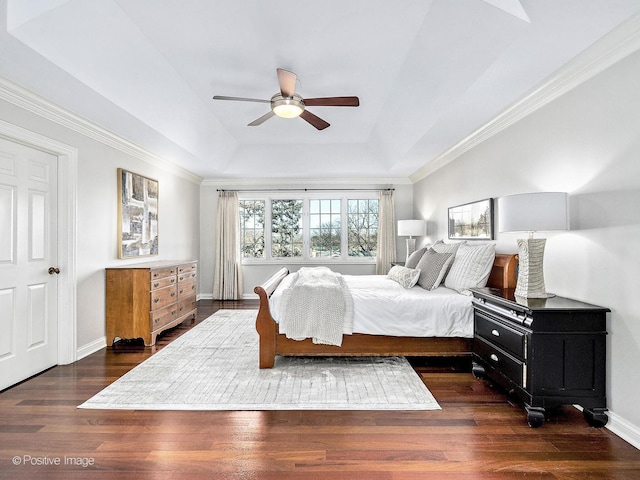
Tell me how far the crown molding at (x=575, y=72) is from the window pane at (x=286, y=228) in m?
3.87

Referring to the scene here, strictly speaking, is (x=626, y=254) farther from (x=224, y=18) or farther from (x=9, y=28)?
(x=9, y=28)

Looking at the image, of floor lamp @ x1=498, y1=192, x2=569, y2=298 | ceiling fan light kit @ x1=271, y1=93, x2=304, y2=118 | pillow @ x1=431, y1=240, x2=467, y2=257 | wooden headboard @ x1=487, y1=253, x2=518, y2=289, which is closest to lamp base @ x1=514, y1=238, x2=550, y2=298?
floor lamp @ x1=498, y1=192, x2=569, y2=298

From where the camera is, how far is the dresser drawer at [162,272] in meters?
4.03

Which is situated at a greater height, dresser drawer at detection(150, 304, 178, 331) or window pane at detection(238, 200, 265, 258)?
window pane at detection(238, 200, 265, 258)

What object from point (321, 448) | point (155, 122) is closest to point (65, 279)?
point (155, 122)

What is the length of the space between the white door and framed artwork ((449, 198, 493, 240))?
14.3 feet

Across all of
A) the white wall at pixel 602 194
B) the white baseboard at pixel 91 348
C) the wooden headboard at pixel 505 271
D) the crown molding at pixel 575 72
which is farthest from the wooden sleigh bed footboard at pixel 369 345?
the white baseboard at pixel 91 348

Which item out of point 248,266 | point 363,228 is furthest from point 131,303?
point 363,228

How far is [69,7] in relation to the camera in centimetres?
226

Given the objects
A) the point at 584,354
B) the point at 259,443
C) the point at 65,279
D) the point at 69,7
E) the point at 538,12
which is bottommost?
the point at 259,443

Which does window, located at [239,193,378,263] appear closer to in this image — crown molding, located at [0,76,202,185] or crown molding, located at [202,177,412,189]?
crown molding, located at [202,177,412,189]

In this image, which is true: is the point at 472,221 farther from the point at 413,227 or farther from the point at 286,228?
the point at 286,228

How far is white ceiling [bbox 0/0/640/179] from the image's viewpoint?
216 centimetres

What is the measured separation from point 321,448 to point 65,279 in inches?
116
